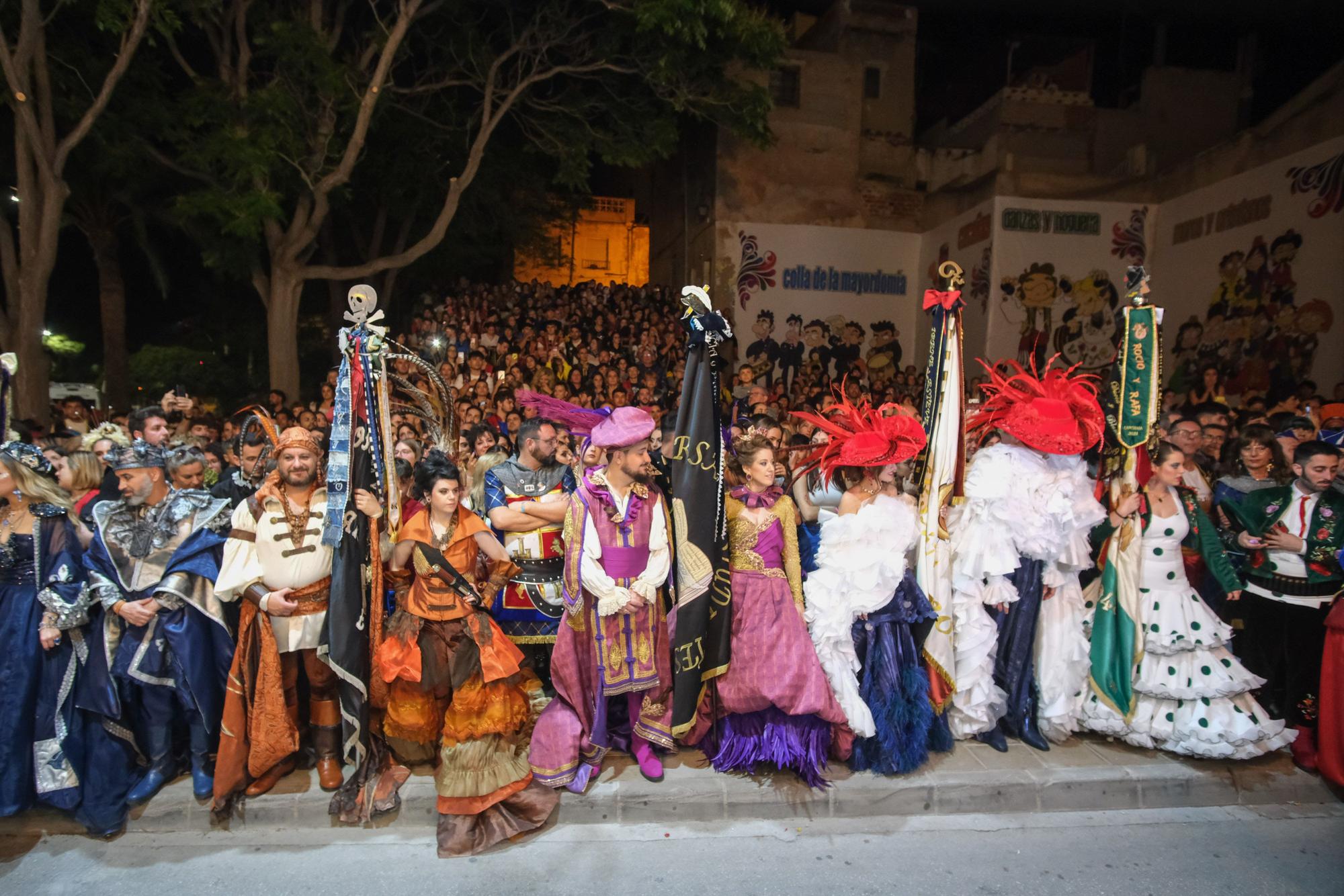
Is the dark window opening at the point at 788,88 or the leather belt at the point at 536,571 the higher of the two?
the dark window opening at the point at 788,88

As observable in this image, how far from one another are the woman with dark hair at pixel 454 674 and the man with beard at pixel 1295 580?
4344 millimetres

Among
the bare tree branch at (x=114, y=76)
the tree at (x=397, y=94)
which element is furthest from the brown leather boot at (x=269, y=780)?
the bare tree branch at (x=114, y=76)

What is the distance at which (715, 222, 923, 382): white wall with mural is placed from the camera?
16938mm

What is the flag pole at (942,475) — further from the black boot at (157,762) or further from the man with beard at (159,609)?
the black boot at (157,762)

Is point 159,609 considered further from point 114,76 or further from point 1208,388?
point 1208,388

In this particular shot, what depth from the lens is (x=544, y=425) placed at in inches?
180

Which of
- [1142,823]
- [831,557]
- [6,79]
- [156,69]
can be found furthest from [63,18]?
[1142,823]

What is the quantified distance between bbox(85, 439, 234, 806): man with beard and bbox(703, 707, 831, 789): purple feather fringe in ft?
8.86

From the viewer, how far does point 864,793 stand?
3928 millimetres

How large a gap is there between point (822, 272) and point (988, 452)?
13.4 m

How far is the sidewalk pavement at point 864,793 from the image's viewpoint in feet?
12.3

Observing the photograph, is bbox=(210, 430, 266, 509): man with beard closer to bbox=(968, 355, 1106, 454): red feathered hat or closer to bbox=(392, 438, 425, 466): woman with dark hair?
bbox=(392, 438, 425, 466): woman with dark hair

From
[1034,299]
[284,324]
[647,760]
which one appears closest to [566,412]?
[647,760]

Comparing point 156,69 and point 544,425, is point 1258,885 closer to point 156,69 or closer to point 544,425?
point 544,425
